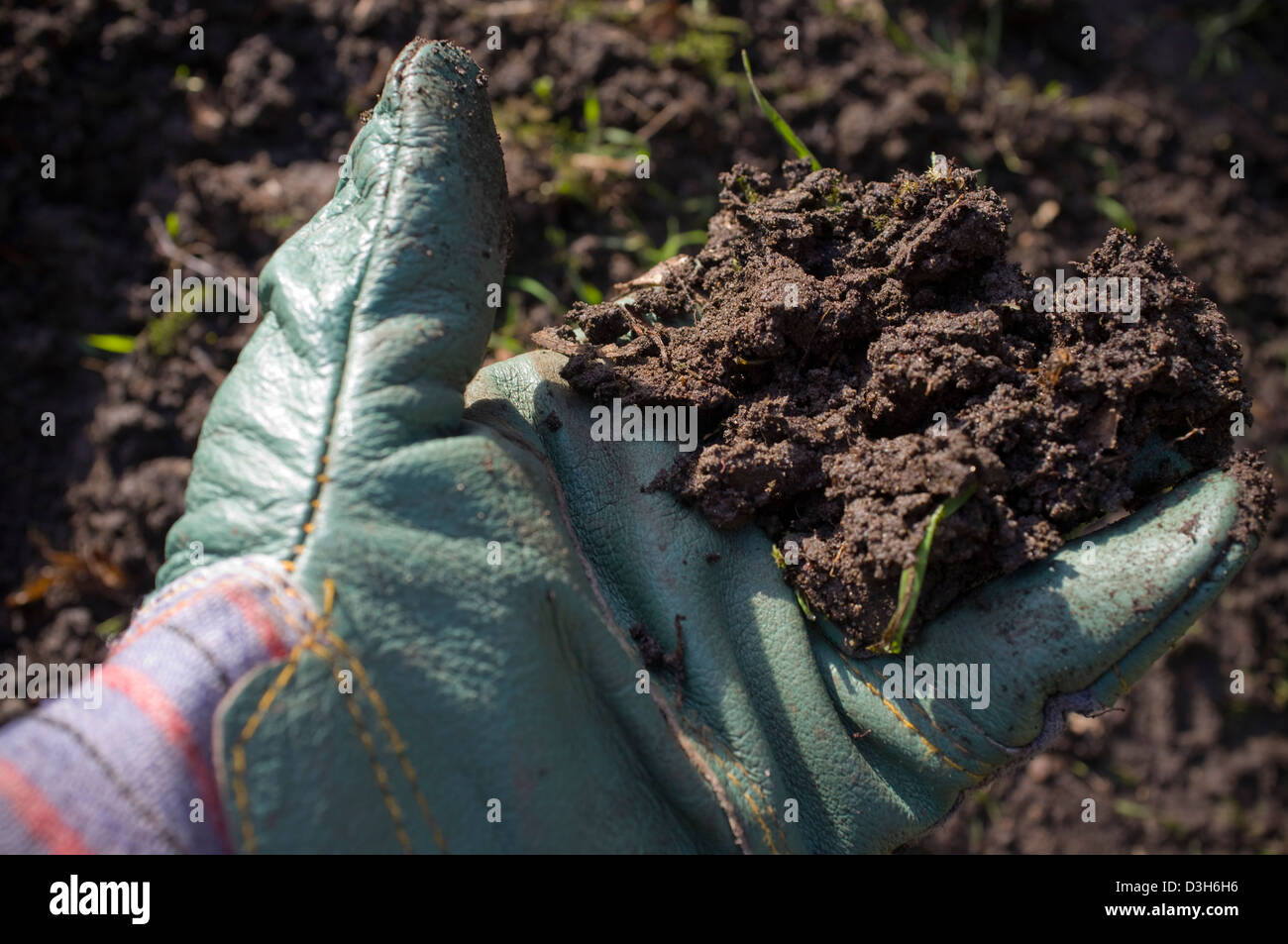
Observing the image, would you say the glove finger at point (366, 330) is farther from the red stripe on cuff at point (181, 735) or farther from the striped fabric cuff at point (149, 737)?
the red stripe on cuff at point (181, 735)

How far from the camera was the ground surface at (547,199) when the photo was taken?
2.80 metres

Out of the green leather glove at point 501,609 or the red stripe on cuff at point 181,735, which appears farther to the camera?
the green leather glove at point 501,609

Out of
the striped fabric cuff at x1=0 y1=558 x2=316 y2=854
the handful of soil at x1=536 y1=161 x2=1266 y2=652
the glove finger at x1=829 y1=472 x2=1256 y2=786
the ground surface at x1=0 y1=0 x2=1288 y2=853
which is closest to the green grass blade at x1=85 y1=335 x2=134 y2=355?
the ground surface at x1=0 y1=0 x2=1288 y2=853

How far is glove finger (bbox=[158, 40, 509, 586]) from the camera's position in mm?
1424

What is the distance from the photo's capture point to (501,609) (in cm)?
142

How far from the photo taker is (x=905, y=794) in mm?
1730

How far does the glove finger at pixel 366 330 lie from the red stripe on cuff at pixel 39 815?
0.40m

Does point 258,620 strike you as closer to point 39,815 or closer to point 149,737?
point 149,737

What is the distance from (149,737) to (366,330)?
28.3 inches

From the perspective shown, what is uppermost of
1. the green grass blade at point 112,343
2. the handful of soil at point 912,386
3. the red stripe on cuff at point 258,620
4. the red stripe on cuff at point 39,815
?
the green grass blade at point 112,343

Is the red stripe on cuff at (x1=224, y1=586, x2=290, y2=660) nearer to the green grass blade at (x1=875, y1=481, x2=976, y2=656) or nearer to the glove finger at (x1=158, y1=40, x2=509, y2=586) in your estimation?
the glove finger at (x1=158, y1=40, x2=509, y2=586)

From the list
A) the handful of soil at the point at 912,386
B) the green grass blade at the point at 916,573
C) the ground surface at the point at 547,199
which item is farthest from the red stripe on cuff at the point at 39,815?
the ground surface at the point at 547,199

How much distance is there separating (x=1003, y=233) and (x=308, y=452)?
1391 mm

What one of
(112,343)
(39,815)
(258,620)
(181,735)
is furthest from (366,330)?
(112,343)
